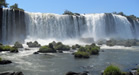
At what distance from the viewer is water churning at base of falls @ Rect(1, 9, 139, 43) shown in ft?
143

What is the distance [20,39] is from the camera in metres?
44.5

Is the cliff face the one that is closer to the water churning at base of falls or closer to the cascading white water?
the water churning at base of falls

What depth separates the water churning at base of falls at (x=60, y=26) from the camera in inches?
1716

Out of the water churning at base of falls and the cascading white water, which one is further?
the cascading white water

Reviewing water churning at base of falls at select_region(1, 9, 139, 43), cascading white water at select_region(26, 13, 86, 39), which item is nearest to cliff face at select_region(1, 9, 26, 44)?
water churning at base of falls at select_region(1, 9, 139, 43)

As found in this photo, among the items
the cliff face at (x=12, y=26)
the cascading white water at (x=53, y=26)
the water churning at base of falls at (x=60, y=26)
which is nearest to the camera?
the cliff face at (x=12, y=26)

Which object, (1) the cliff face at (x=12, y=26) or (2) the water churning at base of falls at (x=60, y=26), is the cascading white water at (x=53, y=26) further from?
(1) the cliff face at (x=12, y=26)

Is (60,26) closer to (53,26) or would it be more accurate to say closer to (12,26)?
(53,26)

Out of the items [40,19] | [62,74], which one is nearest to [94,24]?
[40,19]

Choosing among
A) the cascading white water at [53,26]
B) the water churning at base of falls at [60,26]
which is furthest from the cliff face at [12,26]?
the cascading white water at [53,26]

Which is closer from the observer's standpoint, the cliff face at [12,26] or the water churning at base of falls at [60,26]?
the cliff face at [12,26]

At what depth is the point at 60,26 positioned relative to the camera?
53.6m

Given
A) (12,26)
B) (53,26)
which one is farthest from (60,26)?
(12,26)

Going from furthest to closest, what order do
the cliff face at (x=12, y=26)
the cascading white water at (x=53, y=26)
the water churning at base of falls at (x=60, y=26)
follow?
the cascading white water at (x=53, y=26) → the water churning at base of falls at (x=60, y=26) → the cliff face at (x=12, y=26)
